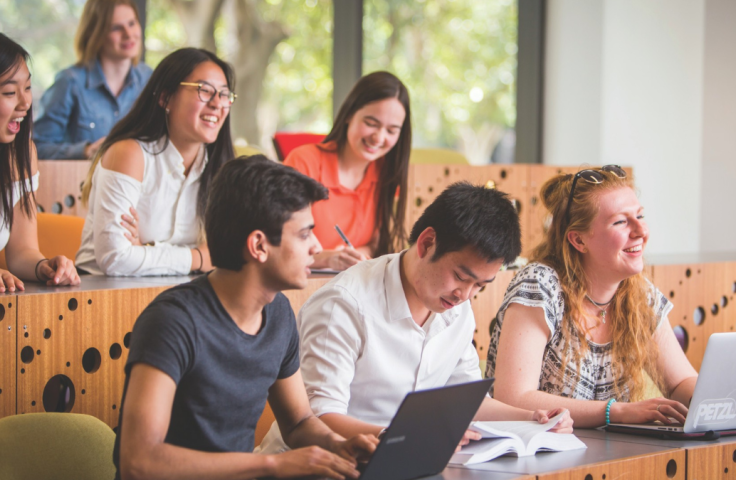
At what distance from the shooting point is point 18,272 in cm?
215

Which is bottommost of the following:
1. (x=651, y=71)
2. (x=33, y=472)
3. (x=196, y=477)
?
(x=33, y=472)

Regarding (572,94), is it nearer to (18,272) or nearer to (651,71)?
(651,71)

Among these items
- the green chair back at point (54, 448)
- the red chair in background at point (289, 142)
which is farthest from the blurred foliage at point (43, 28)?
the green chair back at point (54, 448)

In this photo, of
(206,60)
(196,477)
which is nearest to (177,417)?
(196,477)

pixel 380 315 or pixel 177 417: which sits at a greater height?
pixel 380 315

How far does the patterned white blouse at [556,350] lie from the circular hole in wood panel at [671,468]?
16.0 inches

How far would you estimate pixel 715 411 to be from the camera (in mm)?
1632

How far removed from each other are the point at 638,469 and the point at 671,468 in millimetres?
100

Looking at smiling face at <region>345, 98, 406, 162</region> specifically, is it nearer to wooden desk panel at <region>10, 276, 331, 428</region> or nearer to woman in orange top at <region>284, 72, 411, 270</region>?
woman in orange top at <region>284, 72, 411, 270</region>

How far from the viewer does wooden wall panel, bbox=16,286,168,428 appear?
185 cm

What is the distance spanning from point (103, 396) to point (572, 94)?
137 inches

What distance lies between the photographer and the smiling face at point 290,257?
1.29 m

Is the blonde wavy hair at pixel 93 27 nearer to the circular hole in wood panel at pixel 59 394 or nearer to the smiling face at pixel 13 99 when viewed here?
the smiling face at pixel 13 99

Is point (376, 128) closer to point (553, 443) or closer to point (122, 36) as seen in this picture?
point (122, 36)
